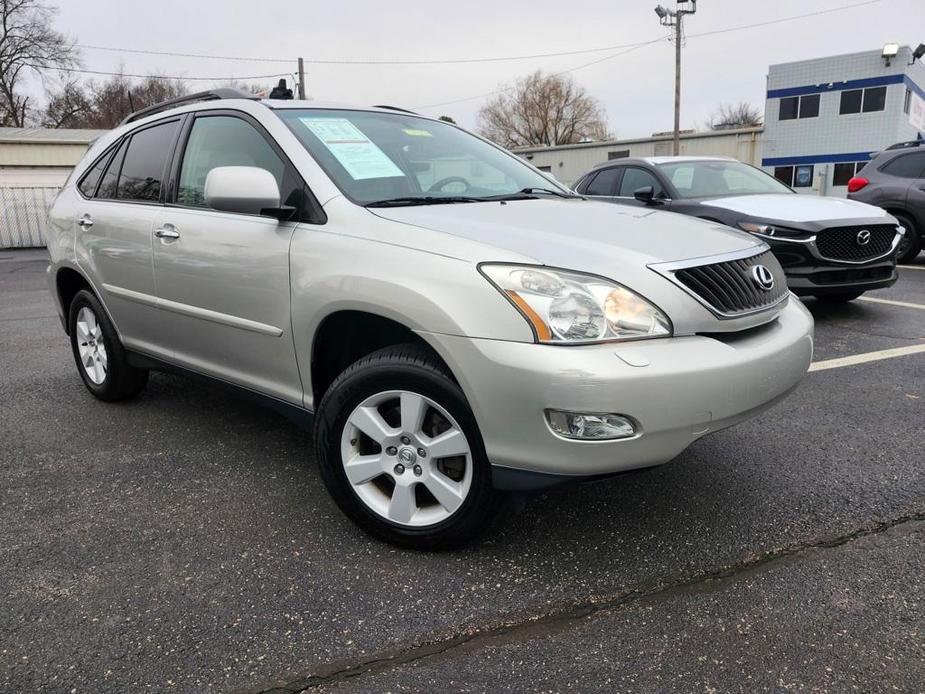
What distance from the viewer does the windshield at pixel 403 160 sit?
294 cm

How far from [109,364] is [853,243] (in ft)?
19.3

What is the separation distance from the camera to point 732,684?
6.20 feet

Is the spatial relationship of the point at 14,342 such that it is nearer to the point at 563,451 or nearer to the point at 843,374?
the point at 563,451

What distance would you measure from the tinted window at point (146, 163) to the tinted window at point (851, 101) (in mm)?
32539

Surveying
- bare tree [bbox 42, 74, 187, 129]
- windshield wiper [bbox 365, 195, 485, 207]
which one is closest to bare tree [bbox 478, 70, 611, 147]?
bare tree [bbox 42, 74, 187, 129]

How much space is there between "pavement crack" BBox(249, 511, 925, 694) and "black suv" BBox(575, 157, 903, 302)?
157 inches

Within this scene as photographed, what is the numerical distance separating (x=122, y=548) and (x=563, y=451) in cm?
167

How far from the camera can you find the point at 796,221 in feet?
20.3

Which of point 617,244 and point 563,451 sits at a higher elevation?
point 617,244

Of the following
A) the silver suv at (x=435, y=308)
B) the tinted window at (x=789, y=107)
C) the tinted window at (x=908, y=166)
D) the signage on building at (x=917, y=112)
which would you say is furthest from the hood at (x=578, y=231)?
the signage on building at (x=917, y=112)

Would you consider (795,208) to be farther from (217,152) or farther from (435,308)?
(435,308)

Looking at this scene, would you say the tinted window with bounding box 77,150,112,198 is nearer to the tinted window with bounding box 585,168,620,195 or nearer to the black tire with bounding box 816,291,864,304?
the tinted window with bounding box 585,168,620,195

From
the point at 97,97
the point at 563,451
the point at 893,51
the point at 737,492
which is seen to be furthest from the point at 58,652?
the point at 97,97

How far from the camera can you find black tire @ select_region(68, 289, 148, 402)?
13.5 ft
